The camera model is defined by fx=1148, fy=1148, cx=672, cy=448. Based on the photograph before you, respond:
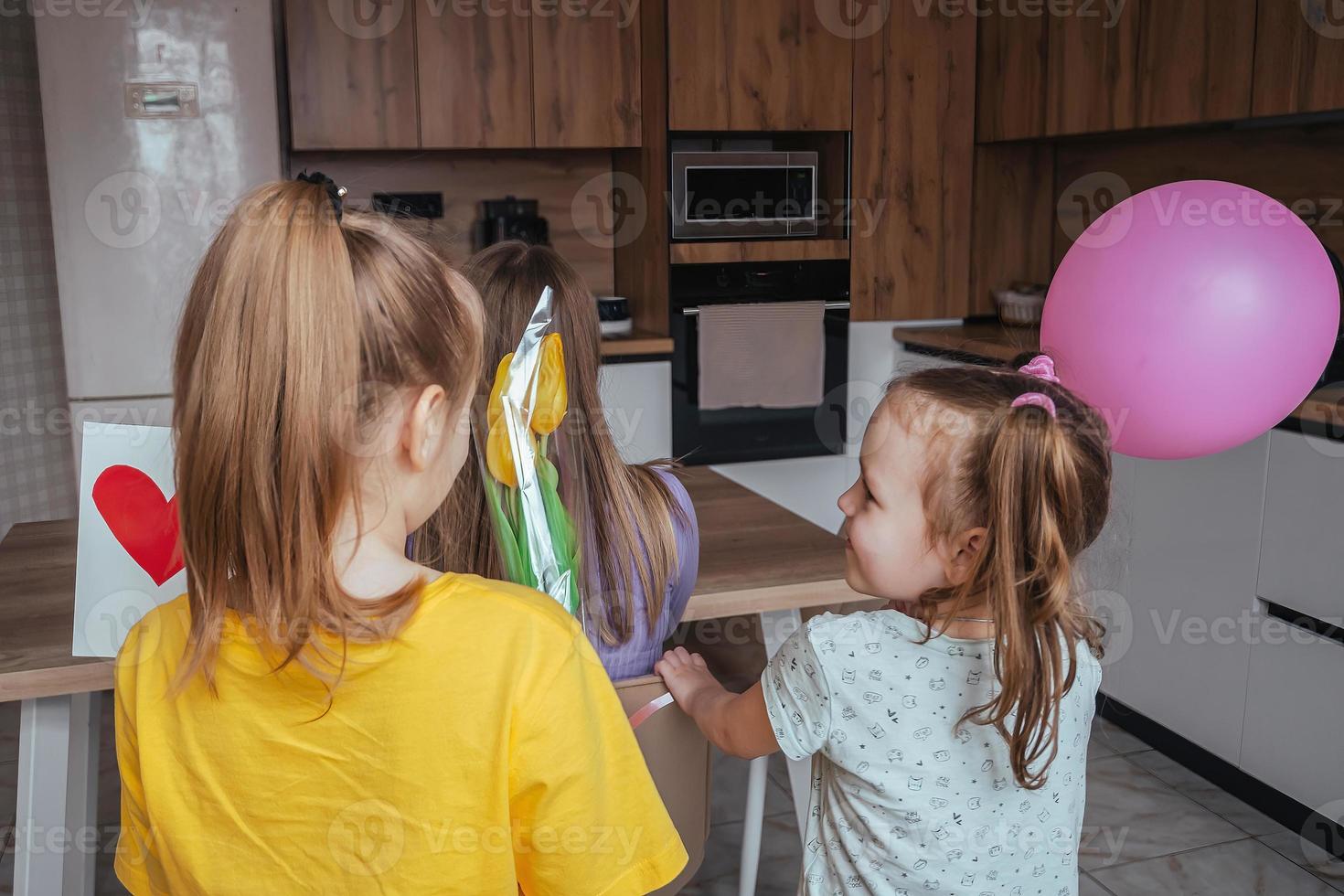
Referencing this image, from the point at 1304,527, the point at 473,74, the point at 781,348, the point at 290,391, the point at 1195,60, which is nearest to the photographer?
the point at 290,391

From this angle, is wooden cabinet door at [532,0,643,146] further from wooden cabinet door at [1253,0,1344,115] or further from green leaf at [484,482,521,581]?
green leaf at [484,482,521,581]

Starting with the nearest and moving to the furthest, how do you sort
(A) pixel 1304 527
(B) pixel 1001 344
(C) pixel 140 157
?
(A) pixel 1304 527 < (C) pixel 140 157 < (B) pixel 1001 344

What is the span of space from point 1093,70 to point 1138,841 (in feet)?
6.14

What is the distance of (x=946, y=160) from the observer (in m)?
3.51

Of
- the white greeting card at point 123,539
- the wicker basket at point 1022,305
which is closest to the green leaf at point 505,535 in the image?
the white greeting card at point 123,539

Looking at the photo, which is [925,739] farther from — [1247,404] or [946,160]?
[946,160]

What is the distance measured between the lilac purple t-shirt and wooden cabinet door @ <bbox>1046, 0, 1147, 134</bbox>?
1997mm

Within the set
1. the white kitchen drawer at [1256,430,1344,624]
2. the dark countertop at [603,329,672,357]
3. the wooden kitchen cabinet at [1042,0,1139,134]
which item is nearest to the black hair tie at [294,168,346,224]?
the white kitchen drawer at [1256,430,1344,624]

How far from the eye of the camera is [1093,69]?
2.93 metres

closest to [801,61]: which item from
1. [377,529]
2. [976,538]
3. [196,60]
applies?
[196,60]

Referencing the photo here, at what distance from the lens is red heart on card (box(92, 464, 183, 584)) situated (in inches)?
46.4

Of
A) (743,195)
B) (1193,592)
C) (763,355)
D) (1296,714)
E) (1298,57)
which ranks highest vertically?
(1298,57)

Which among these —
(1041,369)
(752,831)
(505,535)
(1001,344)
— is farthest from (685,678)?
(1001,344)

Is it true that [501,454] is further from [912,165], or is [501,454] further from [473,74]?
[912,165]
